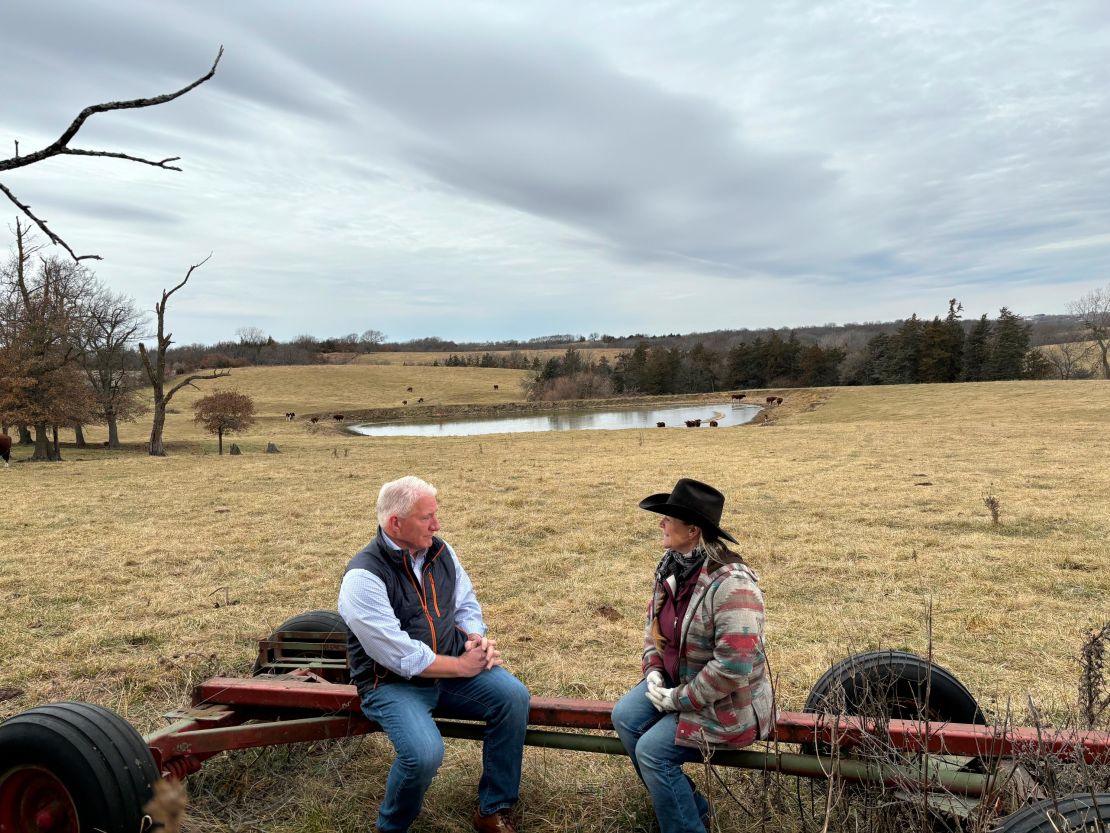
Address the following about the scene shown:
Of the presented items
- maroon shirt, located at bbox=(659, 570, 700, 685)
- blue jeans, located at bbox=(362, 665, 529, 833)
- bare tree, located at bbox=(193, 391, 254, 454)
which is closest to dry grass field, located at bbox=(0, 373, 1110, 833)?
blue jeans, located at bbox=(362, 665, 529, 833)

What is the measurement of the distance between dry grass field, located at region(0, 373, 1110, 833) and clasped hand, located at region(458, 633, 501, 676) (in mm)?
723

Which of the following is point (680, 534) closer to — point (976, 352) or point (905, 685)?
point (905, 685)

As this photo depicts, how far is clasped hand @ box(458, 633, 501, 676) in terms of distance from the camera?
328 centimetres

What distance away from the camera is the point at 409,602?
133 inches

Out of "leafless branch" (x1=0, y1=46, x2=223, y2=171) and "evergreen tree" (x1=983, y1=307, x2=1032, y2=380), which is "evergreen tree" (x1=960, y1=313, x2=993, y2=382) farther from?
"leafless branch" (x1=0, y1=46, x2=223, y2=171)

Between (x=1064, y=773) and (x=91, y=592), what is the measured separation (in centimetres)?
819

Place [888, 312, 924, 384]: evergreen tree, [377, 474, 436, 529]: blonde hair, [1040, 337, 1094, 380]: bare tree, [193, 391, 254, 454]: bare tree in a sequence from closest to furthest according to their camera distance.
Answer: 1. [377, 474, 436, 529]: blonde hair
2. [193, 391, 254, 454]: bare tree
3. [888, 312, 924, 384]: evergreen tree
4. [1040, 337, 1094, 380]: bare tree

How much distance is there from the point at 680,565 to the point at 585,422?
40.3 m

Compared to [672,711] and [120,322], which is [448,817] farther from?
[120,322]

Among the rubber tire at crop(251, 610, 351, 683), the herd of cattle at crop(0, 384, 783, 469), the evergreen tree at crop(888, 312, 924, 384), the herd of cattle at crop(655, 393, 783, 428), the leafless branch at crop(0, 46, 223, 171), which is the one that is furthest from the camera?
the evergreen tree at crop(888, 312, 924, 384)

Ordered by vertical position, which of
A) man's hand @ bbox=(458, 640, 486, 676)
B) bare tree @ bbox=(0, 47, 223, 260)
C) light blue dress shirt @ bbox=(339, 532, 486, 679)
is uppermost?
bare tree @ bbox=(0, 47, 223, 260)

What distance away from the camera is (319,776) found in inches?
145

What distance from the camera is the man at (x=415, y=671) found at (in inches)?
119

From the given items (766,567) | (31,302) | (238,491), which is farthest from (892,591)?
(31,302)
